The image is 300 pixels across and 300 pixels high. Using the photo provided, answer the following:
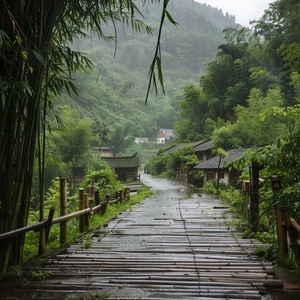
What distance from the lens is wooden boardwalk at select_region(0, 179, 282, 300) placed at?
2.78 m

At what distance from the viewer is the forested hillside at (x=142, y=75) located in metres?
57.8

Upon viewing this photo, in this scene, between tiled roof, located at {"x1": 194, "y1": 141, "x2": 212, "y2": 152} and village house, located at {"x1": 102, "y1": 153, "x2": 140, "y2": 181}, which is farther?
village house, located at {"x1": 102, "y1": 153, "x2": 140, "y2": 181}

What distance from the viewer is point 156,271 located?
3344 millimetres

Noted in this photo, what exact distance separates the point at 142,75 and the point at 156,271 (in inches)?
3398

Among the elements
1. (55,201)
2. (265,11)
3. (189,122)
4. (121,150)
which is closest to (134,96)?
(121,150)

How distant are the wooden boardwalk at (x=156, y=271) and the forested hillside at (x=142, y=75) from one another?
1857 inches

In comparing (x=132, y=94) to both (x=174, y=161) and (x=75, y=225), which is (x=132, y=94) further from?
(x=75, y=225)

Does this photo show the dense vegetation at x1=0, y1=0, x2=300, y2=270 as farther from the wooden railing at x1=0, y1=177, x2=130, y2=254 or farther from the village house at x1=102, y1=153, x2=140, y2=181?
the village house at x1=102, y1=153, x2=140, y2=181

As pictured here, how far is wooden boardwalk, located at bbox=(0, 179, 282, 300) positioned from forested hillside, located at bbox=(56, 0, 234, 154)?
4718cm

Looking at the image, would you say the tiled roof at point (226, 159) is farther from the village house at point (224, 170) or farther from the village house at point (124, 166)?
the village house at point (124, 166)

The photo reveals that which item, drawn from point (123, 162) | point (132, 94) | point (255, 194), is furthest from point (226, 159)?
point (132, 94)

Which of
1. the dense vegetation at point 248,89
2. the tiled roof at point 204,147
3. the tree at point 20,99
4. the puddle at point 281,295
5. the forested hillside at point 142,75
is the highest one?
the forested hillside at point 142,75

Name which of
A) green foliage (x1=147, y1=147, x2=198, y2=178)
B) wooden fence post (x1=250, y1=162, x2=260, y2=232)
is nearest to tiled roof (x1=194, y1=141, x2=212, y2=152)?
green foliage (x1=147, y1=147, x2=198, y2=178)

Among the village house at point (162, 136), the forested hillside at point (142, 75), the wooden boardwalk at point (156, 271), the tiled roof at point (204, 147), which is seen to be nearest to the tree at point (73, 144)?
the tiled roof at point (204, 147)
